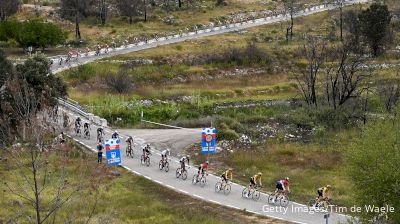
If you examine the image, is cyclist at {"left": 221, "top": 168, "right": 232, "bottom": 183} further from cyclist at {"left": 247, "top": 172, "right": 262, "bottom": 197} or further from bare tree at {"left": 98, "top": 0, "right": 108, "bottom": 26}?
bare tree at {"left": 98, "top": 0, "right": 108, "bottom": 26}

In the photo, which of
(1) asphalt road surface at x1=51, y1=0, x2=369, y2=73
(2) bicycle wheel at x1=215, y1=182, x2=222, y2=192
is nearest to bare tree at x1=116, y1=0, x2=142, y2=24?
(1) asphalt road surface at x1=51, y1=0, x2=369, y2=73

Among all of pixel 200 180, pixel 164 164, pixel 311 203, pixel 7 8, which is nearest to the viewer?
pixel 311 203

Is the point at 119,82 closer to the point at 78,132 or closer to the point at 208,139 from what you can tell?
the point at 78,132

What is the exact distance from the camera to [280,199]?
26719 millimetres

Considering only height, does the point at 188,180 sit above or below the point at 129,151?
below

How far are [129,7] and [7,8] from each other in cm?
1700

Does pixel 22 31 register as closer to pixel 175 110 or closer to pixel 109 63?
pixel 109 63

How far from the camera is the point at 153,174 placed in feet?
104

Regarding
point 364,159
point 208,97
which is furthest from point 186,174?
point 208,97

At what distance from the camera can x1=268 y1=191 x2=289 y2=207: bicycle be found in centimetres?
2659

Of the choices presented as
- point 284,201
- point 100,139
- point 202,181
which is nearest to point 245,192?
point 284,201

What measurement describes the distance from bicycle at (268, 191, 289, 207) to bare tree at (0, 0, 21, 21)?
189 ft

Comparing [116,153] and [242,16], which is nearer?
[116,153]

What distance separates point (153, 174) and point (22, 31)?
3758cm
